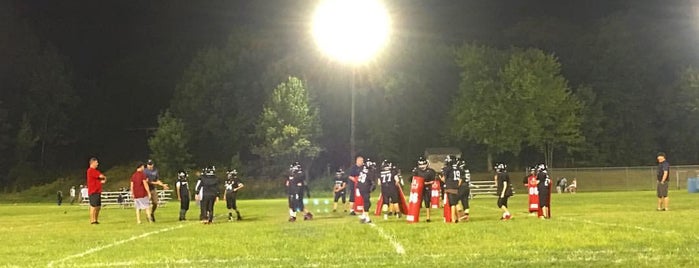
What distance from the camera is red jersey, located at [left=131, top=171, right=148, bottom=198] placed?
77.0 feet

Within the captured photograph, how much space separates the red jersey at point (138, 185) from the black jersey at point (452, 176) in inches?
382

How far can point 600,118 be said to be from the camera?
76.9m

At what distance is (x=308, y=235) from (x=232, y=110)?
61744 mm

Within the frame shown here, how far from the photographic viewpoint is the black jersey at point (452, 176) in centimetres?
2055

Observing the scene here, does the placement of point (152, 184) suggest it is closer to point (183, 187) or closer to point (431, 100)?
point (183, 187)

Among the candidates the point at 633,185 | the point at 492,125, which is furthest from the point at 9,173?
the point at 633,185

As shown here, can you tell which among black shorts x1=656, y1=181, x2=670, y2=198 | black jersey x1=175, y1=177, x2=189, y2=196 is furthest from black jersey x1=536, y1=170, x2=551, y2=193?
black jersey x1=175, y1=177, x2=189, y2=196

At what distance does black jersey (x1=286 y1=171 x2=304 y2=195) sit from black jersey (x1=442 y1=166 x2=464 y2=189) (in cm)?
495

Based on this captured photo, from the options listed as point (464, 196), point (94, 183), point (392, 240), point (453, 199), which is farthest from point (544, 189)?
point (94, 183)

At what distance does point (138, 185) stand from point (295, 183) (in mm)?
5067

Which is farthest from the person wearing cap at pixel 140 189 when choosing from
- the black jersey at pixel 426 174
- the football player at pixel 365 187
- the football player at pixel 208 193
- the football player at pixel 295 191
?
the black jersey at pixel 426 174

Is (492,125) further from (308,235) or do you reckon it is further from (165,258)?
(165,258)

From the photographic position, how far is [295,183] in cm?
2356

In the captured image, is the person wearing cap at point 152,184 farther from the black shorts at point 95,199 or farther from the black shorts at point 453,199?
the black shorts at point 453,199
